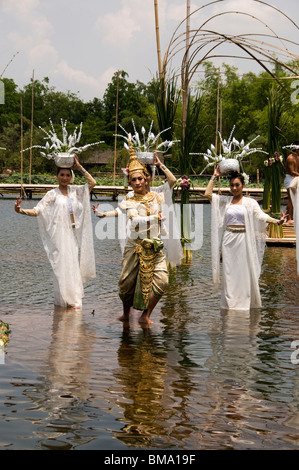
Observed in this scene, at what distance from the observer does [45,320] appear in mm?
9109

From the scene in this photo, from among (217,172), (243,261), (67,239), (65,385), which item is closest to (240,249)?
(243,261)

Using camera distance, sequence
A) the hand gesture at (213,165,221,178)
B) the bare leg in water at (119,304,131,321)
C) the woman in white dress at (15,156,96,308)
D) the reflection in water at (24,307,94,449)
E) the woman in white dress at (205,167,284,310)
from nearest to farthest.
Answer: the reflection in water at (24,307,94,449) < the bare leg in water at (119,304,131,321) < the woman in white dress at (15,156,96,308) < the woman in white dress at (205,167,284,310) < the hand gesture at (213,165,221,178)

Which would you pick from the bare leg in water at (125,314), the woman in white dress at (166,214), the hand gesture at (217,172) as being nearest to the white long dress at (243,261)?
the hand gesture at (217,172)

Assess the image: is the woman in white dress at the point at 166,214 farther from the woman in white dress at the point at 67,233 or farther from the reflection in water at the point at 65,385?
the reflection in water at the point at 65,385

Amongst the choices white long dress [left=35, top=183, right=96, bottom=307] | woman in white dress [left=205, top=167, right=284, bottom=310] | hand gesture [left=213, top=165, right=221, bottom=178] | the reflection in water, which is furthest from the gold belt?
the reflection in water

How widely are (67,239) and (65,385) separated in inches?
156

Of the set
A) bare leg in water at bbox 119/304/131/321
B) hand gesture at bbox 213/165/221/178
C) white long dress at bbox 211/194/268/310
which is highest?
hand gesture at bbox 213/165/221/178

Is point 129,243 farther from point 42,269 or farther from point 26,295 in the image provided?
point 42,269

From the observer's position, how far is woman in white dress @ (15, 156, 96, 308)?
999 cm

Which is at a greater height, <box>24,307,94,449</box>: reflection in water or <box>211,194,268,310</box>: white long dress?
<box>211,194,268,310</box>: white long dress

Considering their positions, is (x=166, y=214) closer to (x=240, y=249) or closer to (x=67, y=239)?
(x=240, y=249)

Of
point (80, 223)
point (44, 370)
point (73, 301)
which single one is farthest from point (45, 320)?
point (44, 370)

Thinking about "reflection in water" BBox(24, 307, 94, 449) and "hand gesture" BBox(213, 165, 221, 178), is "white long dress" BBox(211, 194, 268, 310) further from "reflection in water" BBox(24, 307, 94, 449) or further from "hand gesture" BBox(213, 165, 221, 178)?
"reflection in water" BBox(24, 307, 94, 449)

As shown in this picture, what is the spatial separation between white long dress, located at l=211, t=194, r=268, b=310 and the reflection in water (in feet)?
6.91
